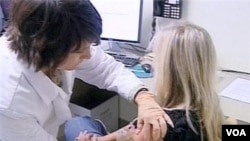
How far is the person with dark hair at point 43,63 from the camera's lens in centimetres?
109

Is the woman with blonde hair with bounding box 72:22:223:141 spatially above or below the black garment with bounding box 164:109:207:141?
above

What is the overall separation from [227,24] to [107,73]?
715 mm

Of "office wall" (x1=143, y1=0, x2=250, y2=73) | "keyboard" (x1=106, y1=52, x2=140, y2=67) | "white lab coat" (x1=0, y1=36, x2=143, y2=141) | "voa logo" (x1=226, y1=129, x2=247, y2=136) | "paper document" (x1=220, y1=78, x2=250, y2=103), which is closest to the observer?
"white lab coat" (x1=0, y1=36, x2=143, y2=141)

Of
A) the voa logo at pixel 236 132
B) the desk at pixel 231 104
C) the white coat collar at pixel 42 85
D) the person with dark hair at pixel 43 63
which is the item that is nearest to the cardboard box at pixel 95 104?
the desk at pixel 231 104

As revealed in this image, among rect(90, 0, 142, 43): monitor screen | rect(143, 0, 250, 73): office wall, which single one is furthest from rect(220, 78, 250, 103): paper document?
rect(90, 0, 142, 43): monitor screen

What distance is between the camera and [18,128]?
4.00 ft

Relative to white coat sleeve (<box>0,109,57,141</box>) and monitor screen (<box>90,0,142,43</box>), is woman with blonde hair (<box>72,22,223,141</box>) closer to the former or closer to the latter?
white coat sleeve (<box>0,109,57,141</box>)

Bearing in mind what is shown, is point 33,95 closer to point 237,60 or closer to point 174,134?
point 174,134

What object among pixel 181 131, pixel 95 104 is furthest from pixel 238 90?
pixel 95 104

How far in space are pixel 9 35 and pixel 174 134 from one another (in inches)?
24.0

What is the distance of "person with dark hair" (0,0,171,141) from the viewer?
42.9 inches

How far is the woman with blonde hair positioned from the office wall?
0.55 m

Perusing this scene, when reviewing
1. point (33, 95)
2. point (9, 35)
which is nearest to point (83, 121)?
point (33, 95)

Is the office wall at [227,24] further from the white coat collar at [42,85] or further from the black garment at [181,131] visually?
the white coat collar at [42,85]
